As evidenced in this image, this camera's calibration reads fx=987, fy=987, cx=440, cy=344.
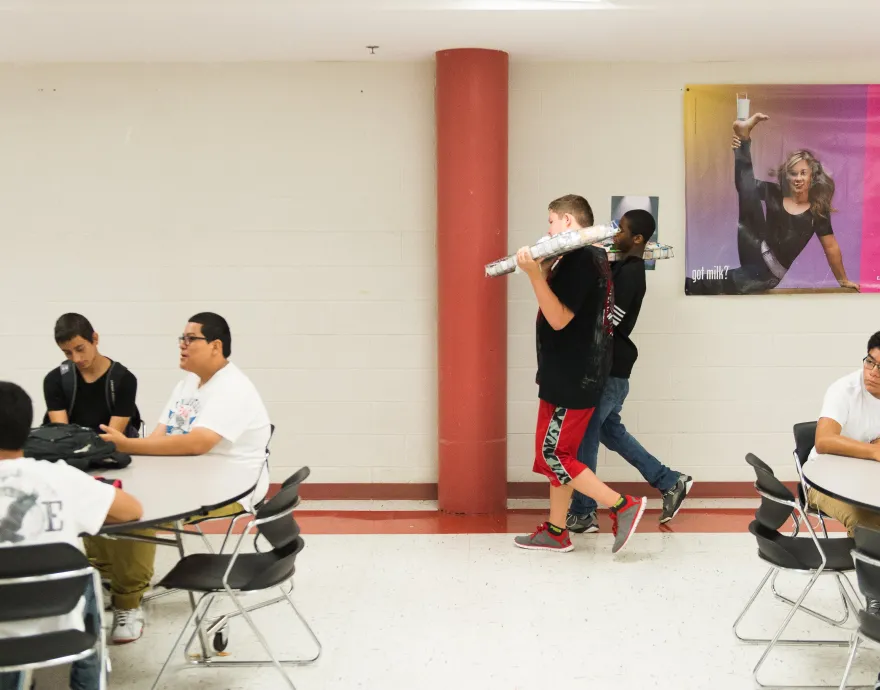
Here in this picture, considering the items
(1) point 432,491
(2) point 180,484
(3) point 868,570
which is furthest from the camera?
(1) point 432,491

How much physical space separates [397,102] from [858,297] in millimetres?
2894

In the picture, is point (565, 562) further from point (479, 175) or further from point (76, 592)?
point (76, 592)

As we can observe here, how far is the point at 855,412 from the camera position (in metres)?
3.89

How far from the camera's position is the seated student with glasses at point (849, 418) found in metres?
3.78

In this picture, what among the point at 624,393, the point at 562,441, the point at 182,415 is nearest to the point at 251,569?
the point at 182,415

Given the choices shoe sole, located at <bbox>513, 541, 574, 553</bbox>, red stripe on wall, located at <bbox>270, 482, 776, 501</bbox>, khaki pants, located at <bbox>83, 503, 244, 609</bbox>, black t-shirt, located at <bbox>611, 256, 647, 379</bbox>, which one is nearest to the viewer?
khaki pants, located at <bbox>83, 503, 244, 609</bbox>

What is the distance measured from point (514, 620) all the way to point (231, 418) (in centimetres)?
139

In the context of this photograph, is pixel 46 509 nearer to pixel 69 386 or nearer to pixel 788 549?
pixel 69 386

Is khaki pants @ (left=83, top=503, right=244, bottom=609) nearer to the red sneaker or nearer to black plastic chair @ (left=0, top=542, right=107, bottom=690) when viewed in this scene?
black plastic chair @ (left=0, top=542, right=107, bottom=690)

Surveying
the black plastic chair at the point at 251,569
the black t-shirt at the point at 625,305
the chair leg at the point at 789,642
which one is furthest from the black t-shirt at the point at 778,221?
the black plastic chair at the point at 251,569

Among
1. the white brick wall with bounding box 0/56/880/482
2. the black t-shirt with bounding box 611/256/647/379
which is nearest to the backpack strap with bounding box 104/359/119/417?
the white brick wall with bounding box 0/56/880/482

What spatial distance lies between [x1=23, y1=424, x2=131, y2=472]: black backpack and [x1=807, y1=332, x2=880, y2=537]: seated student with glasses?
8.67 feet

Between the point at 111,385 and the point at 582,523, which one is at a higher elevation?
the point at 111,385

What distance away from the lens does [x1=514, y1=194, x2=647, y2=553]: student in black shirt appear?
4562 mm
